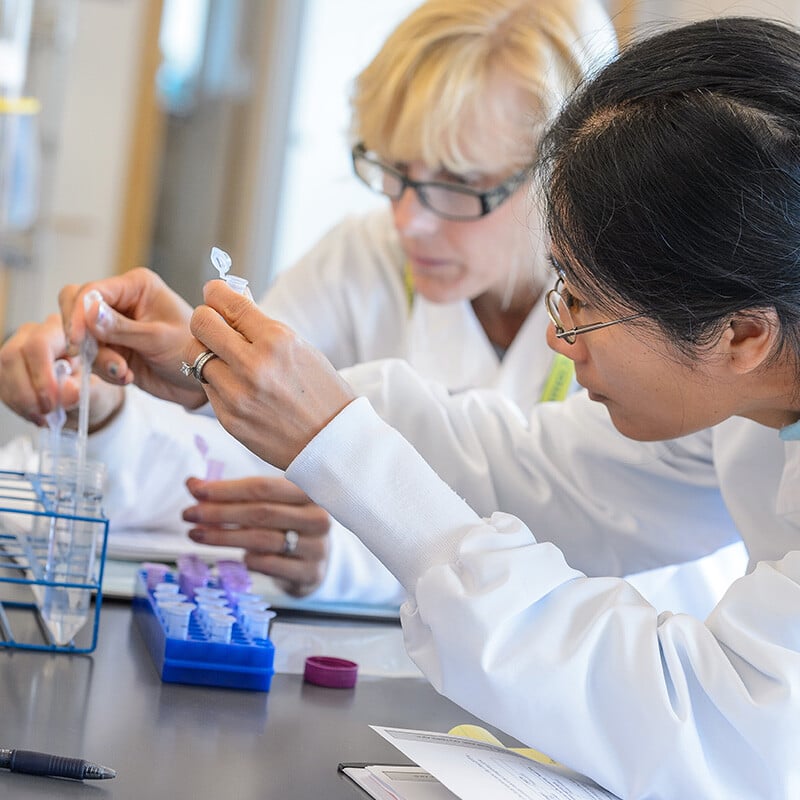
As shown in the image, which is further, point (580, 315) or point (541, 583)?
point (580, 315)

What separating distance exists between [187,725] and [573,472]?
28.0 inches

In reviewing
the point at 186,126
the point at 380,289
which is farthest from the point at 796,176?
the point at 186,126

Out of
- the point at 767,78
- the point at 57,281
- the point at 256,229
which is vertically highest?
the point at 767,78

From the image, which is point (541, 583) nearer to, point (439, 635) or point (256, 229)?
point (439, 635)

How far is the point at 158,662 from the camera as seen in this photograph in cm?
103

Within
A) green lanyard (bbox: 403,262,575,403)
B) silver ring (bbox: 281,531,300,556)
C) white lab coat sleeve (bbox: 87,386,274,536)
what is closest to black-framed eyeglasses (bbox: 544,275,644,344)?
silver ring (bbox: 281,531,300,556)

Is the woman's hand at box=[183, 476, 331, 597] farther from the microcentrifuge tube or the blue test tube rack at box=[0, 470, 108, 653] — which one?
the microcentrifuge tube

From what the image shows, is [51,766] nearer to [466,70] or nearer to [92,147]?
[466,70]

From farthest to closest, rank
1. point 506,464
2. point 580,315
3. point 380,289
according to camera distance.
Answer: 1. point 380,289
2. point 506,464
3. point 580,315

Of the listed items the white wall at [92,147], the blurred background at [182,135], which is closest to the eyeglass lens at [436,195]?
the blurred background at [182,135]

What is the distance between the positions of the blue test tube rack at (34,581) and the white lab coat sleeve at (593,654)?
0.30 m

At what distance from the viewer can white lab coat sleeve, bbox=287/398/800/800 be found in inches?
30.4

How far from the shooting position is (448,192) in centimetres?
169

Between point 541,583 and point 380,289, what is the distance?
1196 mm
